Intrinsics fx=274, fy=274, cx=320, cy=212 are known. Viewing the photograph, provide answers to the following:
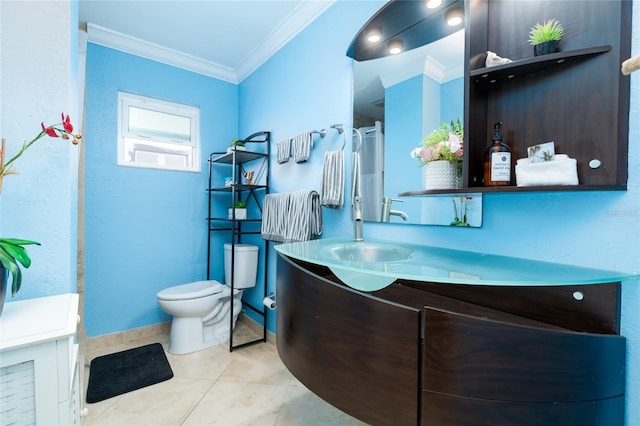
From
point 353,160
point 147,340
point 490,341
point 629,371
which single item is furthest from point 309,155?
point 147,340

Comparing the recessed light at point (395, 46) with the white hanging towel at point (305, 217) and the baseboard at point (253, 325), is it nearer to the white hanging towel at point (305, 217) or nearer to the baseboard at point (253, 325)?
the white hanging towel at point (305, 217)

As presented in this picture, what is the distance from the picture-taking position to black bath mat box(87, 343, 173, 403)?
1628 millimetres

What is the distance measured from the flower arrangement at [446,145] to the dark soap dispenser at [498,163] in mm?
99

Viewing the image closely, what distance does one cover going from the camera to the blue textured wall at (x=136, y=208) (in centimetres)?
218

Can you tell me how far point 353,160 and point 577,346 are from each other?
1201 millimetres

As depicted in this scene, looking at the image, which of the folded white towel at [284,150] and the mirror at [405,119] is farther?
the folded white towel at [284,150]

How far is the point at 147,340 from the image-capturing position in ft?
7.59

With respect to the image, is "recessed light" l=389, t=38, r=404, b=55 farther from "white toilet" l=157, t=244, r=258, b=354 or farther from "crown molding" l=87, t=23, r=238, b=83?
"crown molding" l=87, t=23, r=238, b=83

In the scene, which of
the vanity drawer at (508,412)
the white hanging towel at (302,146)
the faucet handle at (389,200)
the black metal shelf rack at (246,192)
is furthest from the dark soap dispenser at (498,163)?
the black metal shelf rack at (246,192)

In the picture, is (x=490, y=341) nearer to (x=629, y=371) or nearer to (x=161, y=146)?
(x=629, y=371)

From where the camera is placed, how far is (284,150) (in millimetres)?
2037

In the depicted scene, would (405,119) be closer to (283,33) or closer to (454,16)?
(454,16)

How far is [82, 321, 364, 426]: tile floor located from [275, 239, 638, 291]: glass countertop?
911 mm

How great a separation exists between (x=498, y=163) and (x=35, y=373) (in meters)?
1.42
